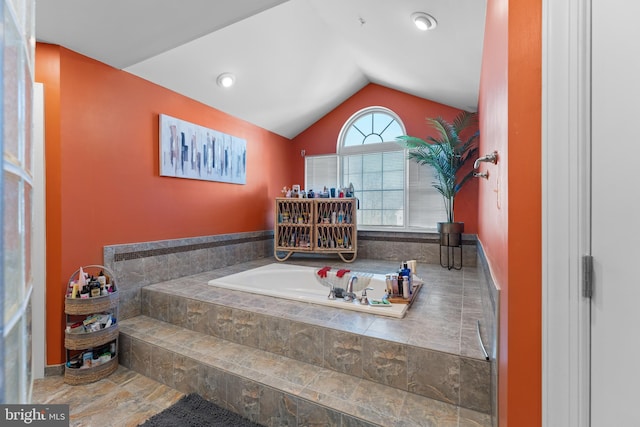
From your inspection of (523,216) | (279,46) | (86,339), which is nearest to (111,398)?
(86,339)

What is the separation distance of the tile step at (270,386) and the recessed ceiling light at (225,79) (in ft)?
7.97

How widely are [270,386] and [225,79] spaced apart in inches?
111

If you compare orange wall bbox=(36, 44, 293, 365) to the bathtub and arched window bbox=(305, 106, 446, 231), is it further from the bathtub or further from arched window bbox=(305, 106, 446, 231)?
arched window bbox=(305, 106, 446, 231)

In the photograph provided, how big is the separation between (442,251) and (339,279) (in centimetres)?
172

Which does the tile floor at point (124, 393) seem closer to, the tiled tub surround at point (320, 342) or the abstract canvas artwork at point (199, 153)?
the tiled tub surround at point (320, 342)

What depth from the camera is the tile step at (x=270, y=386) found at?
1.30 meters

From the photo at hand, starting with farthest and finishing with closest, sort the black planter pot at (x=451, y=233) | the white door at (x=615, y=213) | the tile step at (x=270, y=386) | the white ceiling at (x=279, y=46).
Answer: the black planter pot at (x=451, y=233) < the white ceiling at (x=279, y=46) < the tile step at (x=270, y=386) < the white door at (x=615, y=213)

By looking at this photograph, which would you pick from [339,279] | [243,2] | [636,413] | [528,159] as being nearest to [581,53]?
[528,159]

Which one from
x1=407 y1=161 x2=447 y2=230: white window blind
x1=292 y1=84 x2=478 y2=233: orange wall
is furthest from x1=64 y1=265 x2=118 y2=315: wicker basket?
x1=407 y1=161 x2=447 y2=230: white window blind

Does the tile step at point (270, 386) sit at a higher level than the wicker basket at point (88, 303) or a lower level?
lower

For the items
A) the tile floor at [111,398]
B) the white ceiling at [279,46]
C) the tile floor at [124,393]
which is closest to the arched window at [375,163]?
the white ceiling at [279,46]

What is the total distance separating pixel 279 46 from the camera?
2828mm

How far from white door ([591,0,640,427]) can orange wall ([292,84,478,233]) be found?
119 inches

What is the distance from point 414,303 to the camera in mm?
2160
